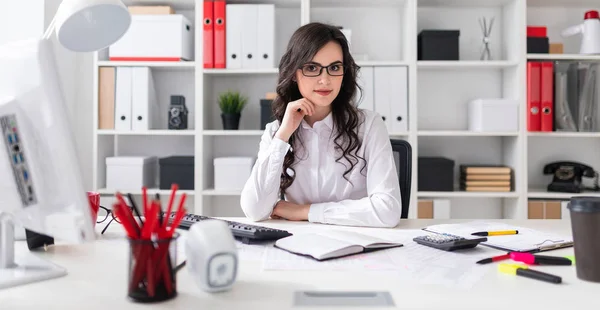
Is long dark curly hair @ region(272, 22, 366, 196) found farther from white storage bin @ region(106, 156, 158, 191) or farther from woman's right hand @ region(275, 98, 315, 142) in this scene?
white storage bin @ region(106, 156, 158, 191)

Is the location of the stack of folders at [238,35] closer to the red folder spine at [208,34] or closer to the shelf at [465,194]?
the red folder spine at [208,34]

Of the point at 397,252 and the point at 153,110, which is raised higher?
the point at 153,110

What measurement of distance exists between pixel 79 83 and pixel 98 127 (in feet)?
1.37

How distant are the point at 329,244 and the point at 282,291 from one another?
0.27 metres

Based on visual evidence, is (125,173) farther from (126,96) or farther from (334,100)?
(334,100)

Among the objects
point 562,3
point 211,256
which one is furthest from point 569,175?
point 211,256

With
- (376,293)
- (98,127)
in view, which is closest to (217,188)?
(98,127)

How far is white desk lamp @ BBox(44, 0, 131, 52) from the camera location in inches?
45.9

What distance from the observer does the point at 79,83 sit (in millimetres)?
3162

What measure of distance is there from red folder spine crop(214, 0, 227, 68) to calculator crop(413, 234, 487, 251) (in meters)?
1.90

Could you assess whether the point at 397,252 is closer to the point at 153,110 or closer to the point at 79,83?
the point at 153,110

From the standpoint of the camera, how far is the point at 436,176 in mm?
2867

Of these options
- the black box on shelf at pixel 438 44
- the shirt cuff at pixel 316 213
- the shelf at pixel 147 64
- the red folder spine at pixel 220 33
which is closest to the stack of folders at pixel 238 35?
the red folder spine at pixel 220 33

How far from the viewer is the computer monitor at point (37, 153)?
771 millimetres
